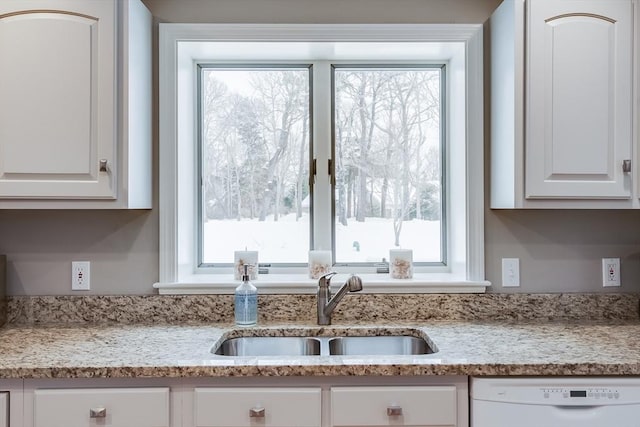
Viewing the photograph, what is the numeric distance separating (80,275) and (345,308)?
1061 mm

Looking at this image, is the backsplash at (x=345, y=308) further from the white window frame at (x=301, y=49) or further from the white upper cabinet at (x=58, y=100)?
the white upper cabinet at (x=58, y=100)

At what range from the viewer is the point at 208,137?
223 centimetres

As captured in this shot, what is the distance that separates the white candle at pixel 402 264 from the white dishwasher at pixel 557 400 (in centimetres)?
69

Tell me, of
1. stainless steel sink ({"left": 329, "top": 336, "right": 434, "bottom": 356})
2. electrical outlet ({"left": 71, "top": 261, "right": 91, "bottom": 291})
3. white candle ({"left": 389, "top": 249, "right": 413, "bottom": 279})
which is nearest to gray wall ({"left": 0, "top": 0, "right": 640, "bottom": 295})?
electrical outlet ({"left": 71, "top": 261, "right": 91, "bottom": 291})

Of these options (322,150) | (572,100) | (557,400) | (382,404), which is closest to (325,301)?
(382,404)

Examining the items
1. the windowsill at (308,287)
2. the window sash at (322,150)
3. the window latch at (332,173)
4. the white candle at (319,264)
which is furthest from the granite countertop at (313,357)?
the window latch at (332,173)

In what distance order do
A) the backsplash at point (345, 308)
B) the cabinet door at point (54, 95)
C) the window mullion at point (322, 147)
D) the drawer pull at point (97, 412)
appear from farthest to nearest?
the window mullion at point (322, 147)
the backsplash at point (345, 308)
the cabinet door at point (54, 95)
the drawer pull at point (97, 412)

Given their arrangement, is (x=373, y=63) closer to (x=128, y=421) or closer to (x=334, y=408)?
(x=334, y=408)

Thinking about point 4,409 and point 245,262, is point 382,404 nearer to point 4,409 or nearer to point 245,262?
point 245,262

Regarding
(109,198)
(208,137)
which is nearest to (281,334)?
(109,198)

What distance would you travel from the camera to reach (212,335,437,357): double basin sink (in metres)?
1.83

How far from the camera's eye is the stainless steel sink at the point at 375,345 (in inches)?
72.3

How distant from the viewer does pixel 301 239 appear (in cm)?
223

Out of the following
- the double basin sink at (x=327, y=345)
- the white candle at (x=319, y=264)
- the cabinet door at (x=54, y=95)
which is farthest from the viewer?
the white candle at (x=319, y=264)
